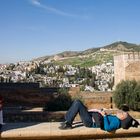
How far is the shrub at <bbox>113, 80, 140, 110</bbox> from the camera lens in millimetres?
24312

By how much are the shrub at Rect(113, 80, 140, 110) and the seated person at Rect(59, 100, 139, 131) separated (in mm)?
16412

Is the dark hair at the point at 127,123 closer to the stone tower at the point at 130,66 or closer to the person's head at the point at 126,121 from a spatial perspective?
the person's head at the point at 126,121

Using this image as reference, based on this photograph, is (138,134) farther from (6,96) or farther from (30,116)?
A: (6,96)

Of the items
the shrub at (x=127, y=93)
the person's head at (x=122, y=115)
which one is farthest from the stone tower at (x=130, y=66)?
the person's head at (x=122, y=115)

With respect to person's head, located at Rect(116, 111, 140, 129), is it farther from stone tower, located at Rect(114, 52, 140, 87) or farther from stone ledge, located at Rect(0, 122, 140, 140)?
stone tower, located at Rect(114, 52, 140, 87)

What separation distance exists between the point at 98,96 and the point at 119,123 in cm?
1908

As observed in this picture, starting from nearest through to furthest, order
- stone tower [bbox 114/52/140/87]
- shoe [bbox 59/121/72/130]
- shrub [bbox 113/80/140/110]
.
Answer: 1. shoe [bbox 59/121/72/130]
2. shrub [bbox 113/80/140/110]
3. stone tower [bbox 114/52/140/87]

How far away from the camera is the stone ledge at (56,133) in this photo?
670 centimetres

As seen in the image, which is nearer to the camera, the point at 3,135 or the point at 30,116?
the point at 3,135

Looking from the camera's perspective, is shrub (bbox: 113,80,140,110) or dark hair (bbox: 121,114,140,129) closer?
dark hair (bbox: 121,114,140,129)

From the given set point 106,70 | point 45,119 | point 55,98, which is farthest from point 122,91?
point 106,70

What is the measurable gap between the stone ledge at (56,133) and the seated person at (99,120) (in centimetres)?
10

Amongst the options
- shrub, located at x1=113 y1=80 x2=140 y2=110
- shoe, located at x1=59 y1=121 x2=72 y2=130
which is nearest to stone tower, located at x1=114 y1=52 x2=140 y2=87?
shrub, located at x1=113 y1=80 x2=140 y2=110

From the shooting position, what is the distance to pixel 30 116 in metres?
14.1
